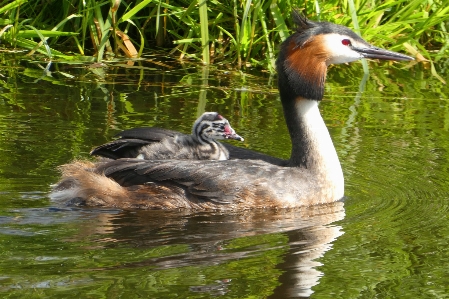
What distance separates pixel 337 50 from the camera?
284 inches

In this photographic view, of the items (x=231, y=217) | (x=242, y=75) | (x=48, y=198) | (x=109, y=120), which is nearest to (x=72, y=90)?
(x=109, y=120)

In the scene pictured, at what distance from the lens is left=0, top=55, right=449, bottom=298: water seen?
5141mm

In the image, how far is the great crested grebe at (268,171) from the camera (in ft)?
21.9

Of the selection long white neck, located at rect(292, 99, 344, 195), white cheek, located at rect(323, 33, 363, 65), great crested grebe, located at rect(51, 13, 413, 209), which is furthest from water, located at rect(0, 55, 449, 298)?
white cheek, located at rect(323, 33, 363, 65)

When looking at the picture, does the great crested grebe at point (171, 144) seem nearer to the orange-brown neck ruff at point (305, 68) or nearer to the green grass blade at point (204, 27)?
the orange-brown neck ruff at point (305, 68)

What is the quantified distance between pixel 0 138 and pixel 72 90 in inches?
72.2

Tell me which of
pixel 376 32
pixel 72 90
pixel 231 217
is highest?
pixel 376 32

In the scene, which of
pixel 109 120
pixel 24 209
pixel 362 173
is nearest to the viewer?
pixel 24 209

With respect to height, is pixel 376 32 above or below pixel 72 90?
above

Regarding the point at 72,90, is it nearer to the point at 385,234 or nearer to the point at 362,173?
the point at 362,173

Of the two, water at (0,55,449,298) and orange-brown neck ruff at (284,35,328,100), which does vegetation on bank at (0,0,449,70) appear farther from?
orange-brown neck ruff at (284,35,328,100)

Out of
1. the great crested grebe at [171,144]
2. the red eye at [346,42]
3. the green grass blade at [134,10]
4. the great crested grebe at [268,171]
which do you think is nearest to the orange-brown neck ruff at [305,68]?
the great crested grebe at [268,171]

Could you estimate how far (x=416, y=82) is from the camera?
10.6 m

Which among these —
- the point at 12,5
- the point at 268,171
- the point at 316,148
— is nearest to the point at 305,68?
the point at 316,148
